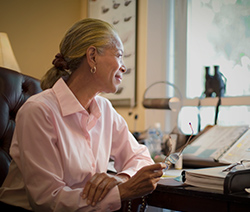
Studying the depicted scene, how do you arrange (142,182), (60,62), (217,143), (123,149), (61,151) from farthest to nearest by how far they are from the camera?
(217,143) → (123,149) → (60,62) → (61,151) → (142,182)

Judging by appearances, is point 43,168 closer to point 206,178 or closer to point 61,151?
point 61,151

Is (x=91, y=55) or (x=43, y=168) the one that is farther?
(x=91, y=55)

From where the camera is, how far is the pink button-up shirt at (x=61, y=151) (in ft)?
3.52

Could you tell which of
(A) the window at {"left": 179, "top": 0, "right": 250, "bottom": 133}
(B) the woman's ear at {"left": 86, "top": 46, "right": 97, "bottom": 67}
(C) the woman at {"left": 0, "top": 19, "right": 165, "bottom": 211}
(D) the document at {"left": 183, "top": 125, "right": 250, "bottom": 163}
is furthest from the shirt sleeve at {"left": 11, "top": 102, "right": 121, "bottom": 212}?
(A) the window at {"left": 179, "top": 0, "right": 250, "bottom": 133}

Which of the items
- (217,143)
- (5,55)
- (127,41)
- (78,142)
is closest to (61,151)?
(78,142)

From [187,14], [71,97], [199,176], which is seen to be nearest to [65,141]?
[71,97]

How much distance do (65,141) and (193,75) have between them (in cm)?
185

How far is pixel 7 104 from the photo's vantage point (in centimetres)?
146

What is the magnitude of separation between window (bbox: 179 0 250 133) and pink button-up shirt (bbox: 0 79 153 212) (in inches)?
46.3

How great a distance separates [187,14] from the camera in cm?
293

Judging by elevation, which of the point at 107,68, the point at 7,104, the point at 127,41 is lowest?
the point at 7,104

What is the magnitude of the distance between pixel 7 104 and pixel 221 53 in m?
1.76

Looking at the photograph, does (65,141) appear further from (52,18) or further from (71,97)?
(52,18)

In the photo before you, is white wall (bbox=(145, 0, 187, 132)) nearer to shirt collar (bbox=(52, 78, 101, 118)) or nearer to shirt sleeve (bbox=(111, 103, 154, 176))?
shirt sleeve (bbox=(111, 103, 154, 176))
